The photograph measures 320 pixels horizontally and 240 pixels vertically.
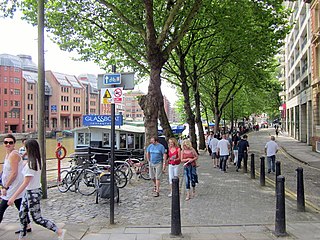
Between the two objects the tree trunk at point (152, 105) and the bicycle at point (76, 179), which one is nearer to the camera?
the bicycle at point (76, 179)

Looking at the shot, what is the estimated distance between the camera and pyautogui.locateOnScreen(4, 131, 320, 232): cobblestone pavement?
7367 mm

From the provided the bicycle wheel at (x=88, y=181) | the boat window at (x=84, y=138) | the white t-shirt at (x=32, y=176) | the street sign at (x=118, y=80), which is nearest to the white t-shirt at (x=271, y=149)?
the bicycle wheel at (x=88, y=181)

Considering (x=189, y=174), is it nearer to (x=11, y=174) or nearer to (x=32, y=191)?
(x=32, y=191)

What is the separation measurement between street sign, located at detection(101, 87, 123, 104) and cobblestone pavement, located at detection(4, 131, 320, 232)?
2582 mm

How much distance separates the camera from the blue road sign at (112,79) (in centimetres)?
755

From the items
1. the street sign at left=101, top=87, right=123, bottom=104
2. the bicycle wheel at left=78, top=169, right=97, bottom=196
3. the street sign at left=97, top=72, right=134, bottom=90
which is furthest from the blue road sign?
the bicycle wheel at left=78, top=169, right=97, bottom=196

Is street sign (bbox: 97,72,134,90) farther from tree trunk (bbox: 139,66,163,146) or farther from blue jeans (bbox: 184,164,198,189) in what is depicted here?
tree trunk (bbox: 139,66,163,146)

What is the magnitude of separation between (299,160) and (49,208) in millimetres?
18129

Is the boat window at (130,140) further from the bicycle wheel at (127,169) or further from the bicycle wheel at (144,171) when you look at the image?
the bicycle wheel at (127,169)

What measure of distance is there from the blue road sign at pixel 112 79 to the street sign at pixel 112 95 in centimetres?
17

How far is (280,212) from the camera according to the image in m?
6.43

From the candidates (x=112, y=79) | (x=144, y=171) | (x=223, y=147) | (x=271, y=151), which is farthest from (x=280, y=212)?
(x=271, y=151)

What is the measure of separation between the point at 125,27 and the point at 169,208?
13.4 m

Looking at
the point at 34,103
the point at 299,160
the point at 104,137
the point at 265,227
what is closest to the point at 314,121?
the point at 299,160
